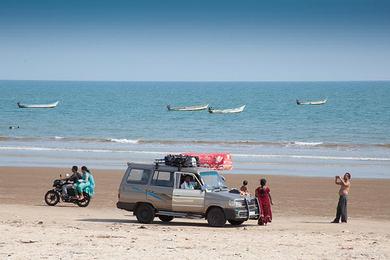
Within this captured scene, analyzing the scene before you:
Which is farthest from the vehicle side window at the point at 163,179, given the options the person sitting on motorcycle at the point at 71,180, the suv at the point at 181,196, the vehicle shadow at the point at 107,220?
the person sitting on motorcycle at the point at 71,180

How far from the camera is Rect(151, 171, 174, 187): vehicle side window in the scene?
22791 millimetres

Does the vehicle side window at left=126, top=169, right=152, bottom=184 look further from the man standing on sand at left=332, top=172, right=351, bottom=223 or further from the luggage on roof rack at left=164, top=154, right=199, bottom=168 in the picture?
the man standing on sand at left=332, top=172, right=351, bottom=223

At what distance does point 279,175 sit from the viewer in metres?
38.8

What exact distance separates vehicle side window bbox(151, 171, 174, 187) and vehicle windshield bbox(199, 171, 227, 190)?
2.70ft

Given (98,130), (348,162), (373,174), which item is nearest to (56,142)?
(98,130)

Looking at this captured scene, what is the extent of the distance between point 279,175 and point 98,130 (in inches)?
1870

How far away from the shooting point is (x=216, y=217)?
884 inches

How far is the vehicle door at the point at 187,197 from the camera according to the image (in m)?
22.5

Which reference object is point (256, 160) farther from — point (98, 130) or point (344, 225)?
point (98, 130)

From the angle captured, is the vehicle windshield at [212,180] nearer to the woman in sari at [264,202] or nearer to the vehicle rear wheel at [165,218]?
the woman in sari at [264,202]

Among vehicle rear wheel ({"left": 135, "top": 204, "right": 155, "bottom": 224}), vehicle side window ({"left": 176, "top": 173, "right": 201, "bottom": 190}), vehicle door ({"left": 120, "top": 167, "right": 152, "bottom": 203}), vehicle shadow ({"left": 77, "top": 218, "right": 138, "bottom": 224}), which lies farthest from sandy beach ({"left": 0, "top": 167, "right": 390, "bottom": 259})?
vehicle side window ({"left": 176, "top": 173, "right": 201, "bottom": 190})

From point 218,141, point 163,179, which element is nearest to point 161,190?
point 163,179

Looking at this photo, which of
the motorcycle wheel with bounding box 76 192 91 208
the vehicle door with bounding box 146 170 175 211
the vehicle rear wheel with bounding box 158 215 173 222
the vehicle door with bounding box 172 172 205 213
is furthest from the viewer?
the motorcycle wheel with bounding box 76 192 91 208

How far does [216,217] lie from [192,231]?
139cm
